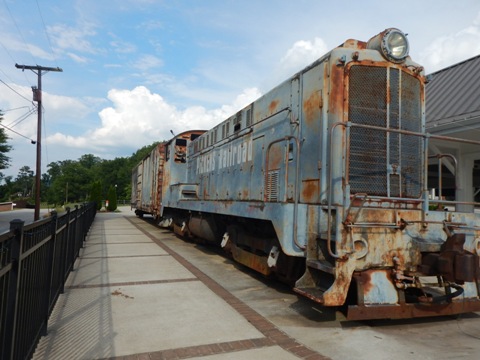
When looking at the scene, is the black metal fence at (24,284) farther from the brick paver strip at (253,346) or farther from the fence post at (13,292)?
the brick paver strip at (253,346)

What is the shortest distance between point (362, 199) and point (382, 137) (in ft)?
3.80

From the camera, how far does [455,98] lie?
10758mm

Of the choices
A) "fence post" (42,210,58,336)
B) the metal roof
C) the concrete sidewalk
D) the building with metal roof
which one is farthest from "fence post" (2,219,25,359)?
the building with metal roof

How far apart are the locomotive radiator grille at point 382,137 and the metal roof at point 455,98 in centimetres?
405

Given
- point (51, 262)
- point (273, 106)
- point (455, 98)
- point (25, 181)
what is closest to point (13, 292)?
point (51, 262)

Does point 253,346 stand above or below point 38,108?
below

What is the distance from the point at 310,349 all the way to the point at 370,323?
125 cm

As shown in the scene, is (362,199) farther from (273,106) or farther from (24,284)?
(24,284)

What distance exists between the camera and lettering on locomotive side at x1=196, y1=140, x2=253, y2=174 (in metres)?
7.21

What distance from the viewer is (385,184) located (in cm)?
469

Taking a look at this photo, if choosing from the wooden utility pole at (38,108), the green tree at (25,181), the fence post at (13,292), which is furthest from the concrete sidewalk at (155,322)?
the green tree at (25,181)

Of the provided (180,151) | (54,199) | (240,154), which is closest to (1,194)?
(54,199)

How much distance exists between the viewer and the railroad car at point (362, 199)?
4.01 metres

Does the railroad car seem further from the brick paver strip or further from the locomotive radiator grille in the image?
the brick paver strip
